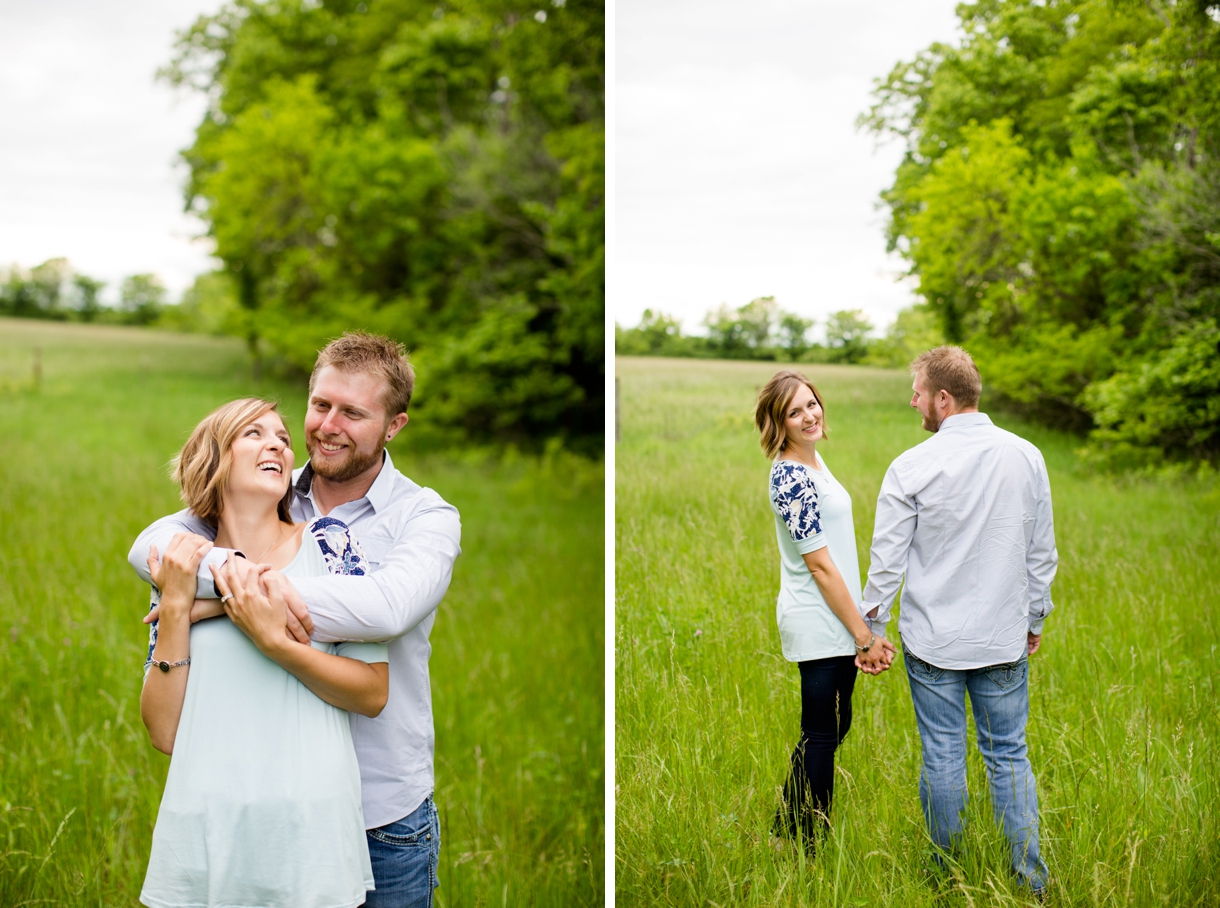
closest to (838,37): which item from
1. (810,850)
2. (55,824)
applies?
(810,850)

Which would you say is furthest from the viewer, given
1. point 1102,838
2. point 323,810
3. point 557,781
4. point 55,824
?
point 557,781

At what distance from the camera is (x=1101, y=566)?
306 cm

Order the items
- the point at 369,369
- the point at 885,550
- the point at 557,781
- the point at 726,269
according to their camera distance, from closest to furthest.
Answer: the point at 369,369 < the point at 885,550 < the point at 726,269 < the point at 557,781

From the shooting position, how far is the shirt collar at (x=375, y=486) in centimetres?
184

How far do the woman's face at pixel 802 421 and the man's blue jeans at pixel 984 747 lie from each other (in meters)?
0.70

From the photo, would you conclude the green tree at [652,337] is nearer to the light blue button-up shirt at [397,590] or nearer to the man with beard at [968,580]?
the man with beard at [968,580]

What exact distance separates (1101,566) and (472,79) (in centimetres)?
1049

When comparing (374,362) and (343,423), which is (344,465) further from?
(374,362)

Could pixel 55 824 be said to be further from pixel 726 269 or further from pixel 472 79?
pixel 472 79

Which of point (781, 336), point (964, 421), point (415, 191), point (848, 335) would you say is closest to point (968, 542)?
point (964, 421)

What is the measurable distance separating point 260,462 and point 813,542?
1.56 m

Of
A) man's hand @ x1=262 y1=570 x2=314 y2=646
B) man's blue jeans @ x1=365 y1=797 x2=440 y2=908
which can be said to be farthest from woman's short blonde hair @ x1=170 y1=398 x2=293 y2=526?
man's blue jeans @ x1=365 y1=797 x2=440 y2=908

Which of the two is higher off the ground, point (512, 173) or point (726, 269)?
point (512, 173)

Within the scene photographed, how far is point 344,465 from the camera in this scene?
1.80m
